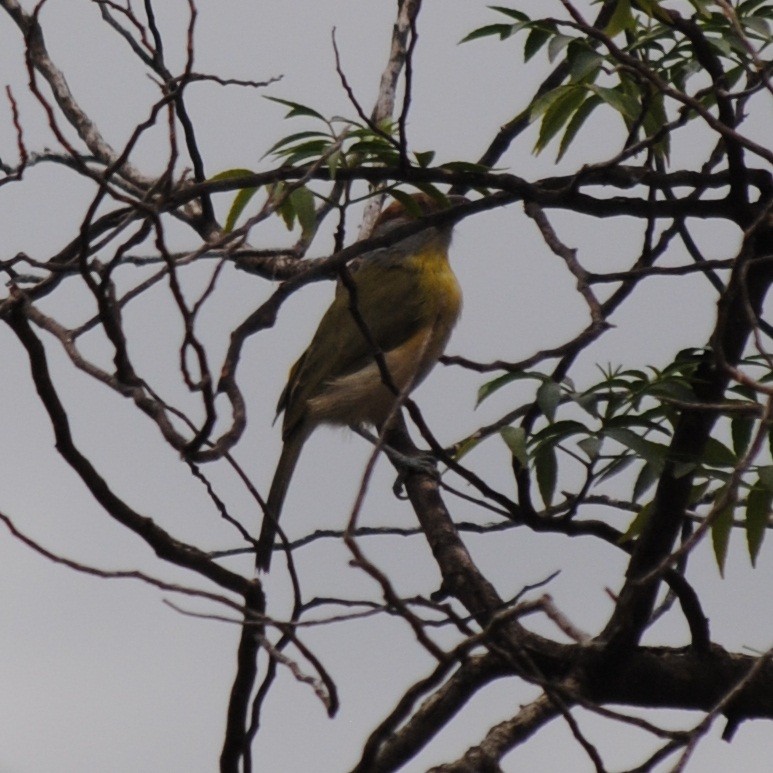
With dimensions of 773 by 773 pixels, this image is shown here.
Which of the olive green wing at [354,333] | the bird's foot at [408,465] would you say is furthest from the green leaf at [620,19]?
the olive green wing at [354,333]

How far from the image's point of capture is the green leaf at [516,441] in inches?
126

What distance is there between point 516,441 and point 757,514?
0.60 metres

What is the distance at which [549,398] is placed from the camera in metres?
3.25

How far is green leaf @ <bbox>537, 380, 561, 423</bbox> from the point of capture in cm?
322

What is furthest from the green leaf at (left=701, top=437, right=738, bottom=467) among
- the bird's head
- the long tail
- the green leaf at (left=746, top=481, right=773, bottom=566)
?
the bird's head

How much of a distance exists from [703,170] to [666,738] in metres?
2.28

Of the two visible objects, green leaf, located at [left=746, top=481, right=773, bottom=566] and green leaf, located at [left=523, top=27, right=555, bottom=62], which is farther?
green leaf, located at [left=523, top=27, right=555, bottom=62]

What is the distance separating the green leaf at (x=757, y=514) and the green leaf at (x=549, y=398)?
0.51 meters

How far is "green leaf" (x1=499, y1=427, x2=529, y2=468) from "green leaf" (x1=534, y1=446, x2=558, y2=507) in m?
0.16

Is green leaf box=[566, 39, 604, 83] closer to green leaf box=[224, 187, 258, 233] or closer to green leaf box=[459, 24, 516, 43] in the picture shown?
green leaf box=[459, 24, 516, 43]

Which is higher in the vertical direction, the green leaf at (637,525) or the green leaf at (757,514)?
the green leaf at (637,525)

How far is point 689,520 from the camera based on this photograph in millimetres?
3705

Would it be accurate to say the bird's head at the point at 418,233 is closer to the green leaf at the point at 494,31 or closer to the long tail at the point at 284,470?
the long tail at the point at 284,470

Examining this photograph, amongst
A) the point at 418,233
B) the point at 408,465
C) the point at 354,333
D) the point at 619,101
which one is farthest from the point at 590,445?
the point at 354,333
